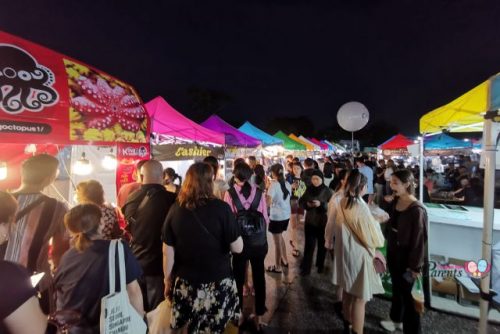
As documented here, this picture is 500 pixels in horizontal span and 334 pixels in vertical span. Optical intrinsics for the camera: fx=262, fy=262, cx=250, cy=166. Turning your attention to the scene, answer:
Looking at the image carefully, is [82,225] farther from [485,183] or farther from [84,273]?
[485,183]

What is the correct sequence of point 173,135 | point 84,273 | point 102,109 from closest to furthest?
point 84,273 < point 102,109 < point 173,135

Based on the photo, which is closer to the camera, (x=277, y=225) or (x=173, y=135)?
(x=277, y=225)

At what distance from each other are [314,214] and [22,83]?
4.09 metres

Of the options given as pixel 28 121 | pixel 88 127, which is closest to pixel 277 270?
pixel 88 127

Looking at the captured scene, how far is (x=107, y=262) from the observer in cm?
168

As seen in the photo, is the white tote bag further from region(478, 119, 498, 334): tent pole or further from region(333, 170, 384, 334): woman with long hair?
region(478, 119, 498, 334): tent pole

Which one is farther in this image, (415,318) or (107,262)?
(415,318)

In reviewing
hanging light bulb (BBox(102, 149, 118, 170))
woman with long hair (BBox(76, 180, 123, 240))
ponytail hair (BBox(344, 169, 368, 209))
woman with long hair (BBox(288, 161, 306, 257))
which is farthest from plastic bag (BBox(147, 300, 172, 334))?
woman with long hair (BBox(288, 161, 306, 257))

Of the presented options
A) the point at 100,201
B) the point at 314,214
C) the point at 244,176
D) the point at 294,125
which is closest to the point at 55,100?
the point at 100,201

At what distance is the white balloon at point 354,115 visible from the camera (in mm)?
7770

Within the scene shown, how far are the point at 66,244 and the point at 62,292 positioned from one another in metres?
0.80

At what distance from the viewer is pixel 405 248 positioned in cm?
277

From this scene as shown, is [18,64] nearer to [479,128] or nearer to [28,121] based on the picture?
[28,121]

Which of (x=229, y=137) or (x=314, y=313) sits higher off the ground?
(x=229, y=137)
